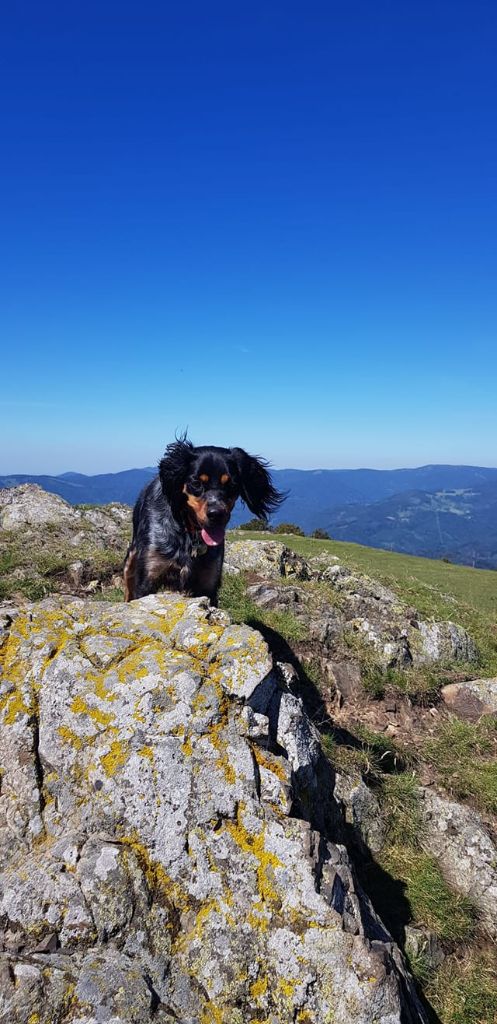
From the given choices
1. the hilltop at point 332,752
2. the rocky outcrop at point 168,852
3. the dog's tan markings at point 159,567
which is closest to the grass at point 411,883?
the hilltop at point 332,752

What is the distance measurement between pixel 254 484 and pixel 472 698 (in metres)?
4.63

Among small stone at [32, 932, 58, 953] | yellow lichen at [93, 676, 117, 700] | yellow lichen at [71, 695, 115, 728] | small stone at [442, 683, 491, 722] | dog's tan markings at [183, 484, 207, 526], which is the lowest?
small stone at [442, 683, 491, 722]

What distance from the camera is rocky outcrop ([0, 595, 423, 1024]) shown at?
319 cm

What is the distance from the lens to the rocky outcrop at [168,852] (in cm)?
319

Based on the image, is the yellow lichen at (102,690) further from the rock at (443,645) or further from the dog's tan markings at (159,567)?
the rock at (443,645)

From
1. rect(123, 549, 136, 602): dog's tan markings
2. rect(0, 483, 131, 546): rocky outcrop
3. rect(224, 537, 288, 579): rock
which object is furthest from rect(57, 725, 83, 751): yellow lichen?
rect(0, 483, 131, 546): rocky outcrop

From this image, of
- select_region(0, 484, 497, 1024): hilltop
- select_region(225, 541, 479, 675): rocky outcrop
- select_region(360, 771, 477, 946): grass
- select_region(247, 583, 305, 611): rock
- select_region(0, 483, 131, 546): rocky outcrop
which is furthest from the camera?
select_region(0, 483, 131, 546): rocky outcrop

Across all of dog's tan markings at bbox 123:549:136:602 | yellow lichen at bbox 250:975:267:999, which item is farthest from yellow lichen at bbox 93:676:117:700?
dog's tan markings at bbox 123:549:136:602

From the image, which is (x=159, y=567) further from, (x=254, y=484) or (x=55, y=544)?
(x=55, y=544)

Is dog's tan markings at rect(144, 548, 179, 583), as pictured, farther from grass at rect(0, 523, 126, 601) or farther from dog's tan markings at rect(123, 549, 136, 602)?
grass at rect(0, 523, 126, 601)

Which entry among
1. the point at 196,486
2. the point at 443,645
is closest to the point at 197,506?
the point at 196,486

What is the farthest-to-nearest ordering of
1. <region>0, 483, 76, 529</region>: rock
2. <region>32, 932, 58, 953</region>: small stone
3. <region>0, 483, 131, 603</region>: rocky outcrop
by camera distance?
1. <region>0, 483, 76, 529</region>: rock
2. <region>0, 483, 131, 603</region>: rocky outcrop
3. <region>32, 932, 58, 953</region>: small stone

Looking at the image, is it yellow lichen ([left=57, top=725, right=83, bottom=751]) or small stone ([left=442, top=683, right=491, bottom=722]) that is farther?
small stone ([left=442, top=683, right=491, bottom=722])

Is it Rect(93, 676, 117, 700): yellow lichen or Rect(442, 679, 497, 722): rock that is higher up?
Rect(93, 676, 117, 700): yellow lichen
